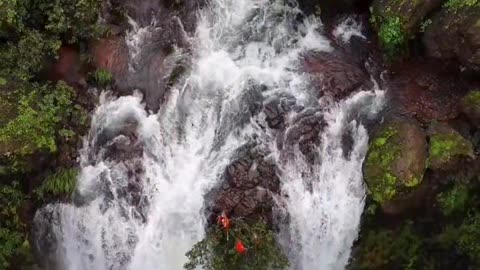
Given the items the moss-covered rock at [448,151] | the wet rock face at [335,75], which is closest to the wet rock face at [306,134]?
the wet rock face at [335,75]

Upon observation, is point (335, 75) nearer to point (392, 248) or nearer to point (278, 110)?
point (278, 110)

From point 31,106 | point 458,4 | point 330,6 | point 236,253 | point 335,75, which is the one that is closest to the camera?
point 236,253

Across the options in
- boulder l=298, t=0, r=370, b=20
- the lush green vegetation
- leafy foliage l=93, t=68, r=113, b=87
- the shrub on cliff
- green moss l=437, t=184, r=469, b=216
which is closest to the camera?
green moss l=437, t=184, r=469, b=216

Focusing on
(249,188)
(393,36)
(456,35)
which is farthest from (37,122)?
(456,35)

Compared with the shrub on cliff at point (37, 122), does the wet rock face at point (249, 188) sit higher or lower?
lower

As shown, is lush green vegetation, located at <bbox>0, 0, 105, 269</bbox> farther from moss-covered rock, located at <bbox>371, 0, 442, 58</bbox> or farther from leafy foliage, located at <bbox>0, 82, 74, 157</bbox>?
moss-covered rock, located at <bbox>371, 0, 442, 58</bbox>

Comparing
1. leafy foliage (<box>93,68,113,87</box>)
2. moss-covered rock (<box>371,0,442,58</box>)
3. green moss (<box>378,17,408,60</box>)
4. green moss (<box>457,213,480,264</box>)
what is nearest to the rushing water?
leafy foliage (<box>93,68,113,87</box>)

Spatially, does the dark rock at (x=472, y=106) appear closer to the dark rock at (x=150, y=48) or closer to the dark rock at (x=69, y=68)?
the dark rock at (x=150, y=48)
